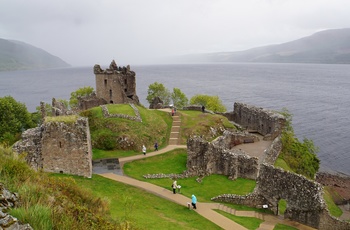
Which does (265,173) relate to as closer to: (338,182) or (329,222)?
(329,222)

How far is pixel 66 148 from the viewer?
3034 centimetres

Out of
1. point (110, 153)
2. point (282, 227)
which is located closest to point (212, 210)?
point (282, 227)

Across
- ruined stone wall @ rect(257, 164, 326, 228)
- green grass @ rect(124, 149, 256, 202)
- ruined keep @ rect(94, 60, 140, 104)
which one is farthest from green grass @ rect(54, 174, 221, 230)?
ruined keep @ rect(94, 60, 140, 104)

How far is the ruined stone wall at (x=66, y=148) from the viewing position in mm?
29969

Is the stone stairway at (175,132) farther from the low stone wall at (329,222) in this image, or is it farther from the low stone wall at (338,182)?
the low stone wall at (338,182)

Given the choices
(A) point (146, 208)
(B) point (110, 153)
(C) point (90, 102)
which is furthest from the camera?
(C) point (90, 102)

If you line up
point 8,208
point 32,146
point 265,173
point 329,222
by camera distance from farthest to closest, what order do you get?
1. point 32,146
2. point 265,173
3. point 329,222
4. point 8,208

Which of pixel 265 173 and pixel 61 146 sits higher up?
pixel 61 146

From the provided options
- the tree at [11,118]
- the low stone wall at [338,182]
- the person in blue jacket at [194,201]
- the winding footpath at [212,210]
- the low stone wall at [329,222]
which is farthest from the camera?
the tree at [11,118]

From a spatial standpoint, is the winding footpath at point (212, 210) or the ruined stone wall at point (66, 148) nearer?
the winding footpath at point (212, 210)

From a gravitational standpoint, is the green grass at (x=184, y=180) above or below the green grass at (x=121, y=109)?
below

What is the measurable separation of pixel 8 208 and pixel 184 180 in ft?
80.5

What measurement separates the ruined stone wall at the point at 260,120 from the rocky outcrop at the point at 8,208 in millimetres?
42029

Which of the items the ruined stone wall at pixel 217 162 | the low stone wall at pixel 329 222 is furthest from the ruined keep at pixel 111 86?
the low stone wall at pixel 329 222
